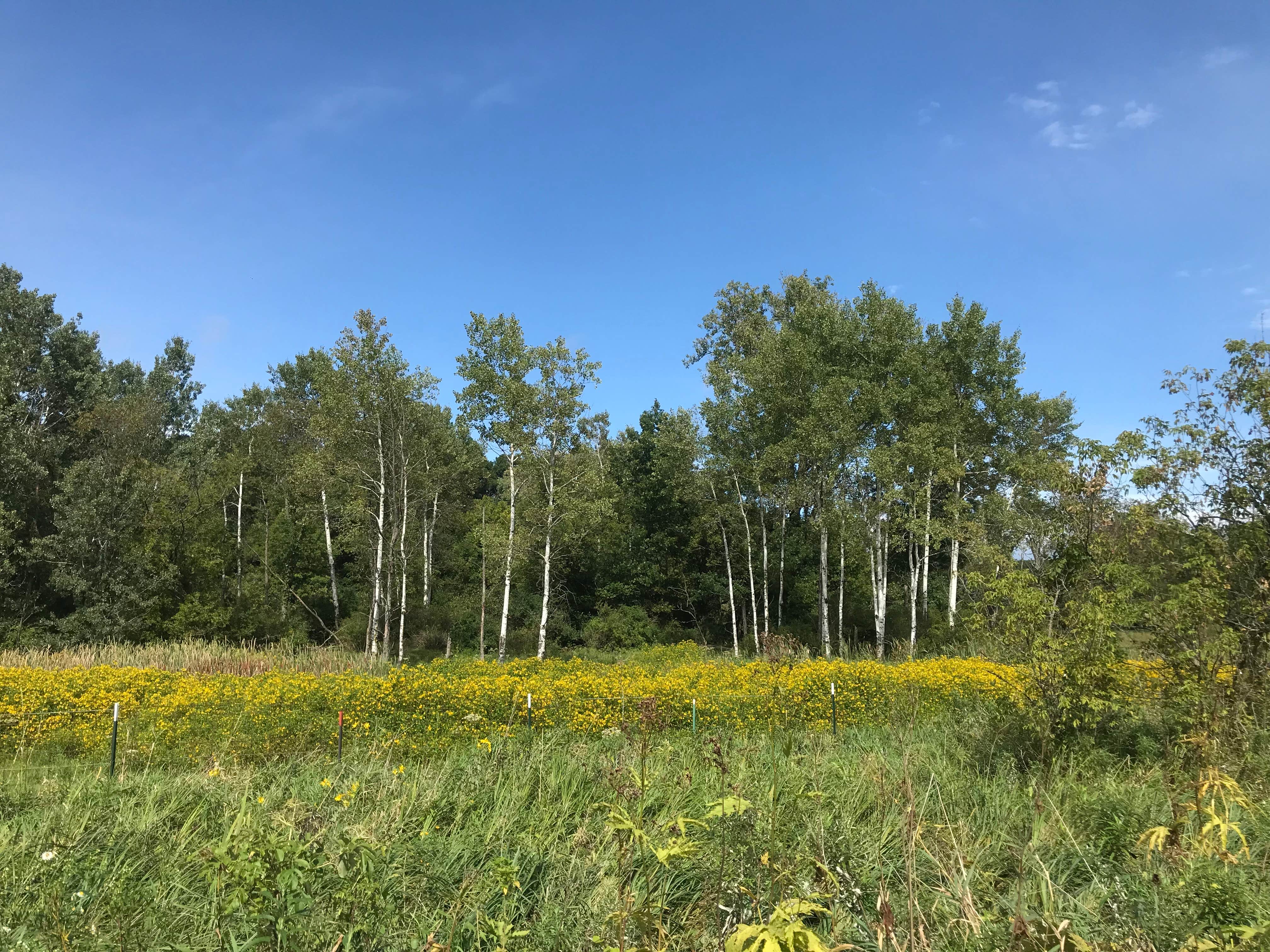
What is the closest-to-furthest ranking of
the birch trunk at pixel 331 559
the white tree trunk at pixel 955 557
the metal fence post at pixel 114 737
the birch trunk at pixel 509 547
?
1. the metal fence post at pixel 114 737
2. the white tree trunk at pixel 955 557
3. the birch trunk at pixel 509 547
4. the birch trunk at pixel 331 559

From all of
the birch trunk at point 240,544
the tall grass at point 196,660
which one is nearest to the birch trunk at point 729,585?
the tall grass at point 196,660

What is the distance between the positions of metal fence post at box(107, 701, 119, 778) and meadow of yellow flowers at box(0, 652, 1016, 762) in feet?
0.53

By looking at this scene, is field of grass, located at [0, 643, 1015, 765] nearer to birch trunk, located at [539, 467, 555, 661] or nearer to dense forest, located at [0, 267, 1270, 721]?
dense forest, located at [0, 267, 1270, 721]

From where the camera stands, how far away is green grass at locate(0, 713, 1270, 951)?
2.70m

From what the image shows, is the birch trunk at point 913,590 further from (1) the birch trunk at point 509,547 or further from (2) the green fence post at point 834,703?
(1) the birch trunk at point 509,547

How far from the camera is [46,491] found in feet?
86.1

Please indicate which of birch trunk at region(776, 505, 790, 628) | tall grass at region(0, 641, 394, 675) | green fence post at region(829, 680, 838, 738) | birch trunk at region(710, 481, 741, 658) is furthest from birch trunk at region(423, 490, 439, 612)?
green fence post at region(829, 680, 838, 738)

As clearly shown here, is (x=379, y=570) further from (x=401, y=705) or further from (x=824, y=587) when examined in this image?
(x=824, y=587)

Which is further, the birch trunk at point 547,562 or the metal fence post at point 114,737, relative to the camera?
the birch trunk at point 547,562

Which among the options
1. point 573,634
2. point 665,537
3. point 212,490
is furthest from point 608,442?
point 212,490

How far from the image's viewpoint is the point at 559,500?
66.8 ft

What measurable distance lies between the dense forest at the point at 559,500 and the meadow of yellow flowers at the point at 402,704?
14.0ft

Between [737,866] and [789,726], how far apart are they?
74 cm

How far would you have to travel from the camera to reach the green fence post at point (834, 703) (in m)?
9.55
